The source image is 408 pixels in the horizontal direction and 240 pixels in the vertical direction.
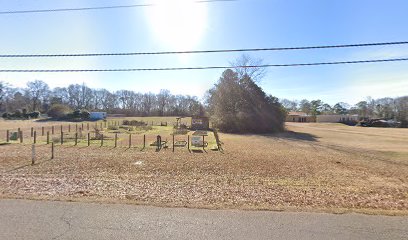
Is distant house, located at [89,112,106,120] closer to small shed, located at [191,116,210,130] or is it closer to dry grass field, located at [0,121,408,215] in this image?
small shed, located at [191,116,210,130]

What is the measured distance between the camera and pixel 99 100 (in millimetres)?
127750

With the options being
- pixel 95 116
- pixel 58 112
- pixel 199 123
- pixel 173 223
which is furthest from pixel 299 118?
pixel 173 223

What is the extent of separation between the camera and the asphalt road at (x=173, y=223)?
15.9ft

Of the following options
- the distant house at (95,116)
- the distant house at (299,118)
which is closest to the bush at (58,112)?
the distant house at (95,116)

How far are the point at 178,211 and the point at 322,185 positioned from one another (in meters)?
5.94

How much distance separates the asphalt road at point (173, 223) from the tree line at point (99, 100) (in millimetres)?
98526

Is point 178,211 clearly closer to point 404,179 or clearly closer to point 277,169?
point 277,169

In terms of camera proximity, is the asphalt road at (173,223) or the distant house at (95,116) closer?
the asphalt road at (173,223)

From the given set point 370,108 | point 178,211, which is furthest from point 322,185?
point 370,108

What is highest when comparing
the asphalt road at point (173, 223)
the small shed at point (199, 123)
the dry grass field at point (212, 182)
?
the small shed at point (199, 123)

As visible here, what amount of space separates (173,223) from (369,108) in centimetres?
12938

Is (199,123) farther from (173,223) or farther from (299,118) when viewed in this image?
(299,118)

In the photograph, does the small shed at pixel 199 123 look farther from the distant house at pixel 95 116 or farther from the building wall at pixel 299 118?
the building wall at pixel 299 118

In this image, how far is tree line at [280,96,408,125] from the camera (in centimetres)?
8956
